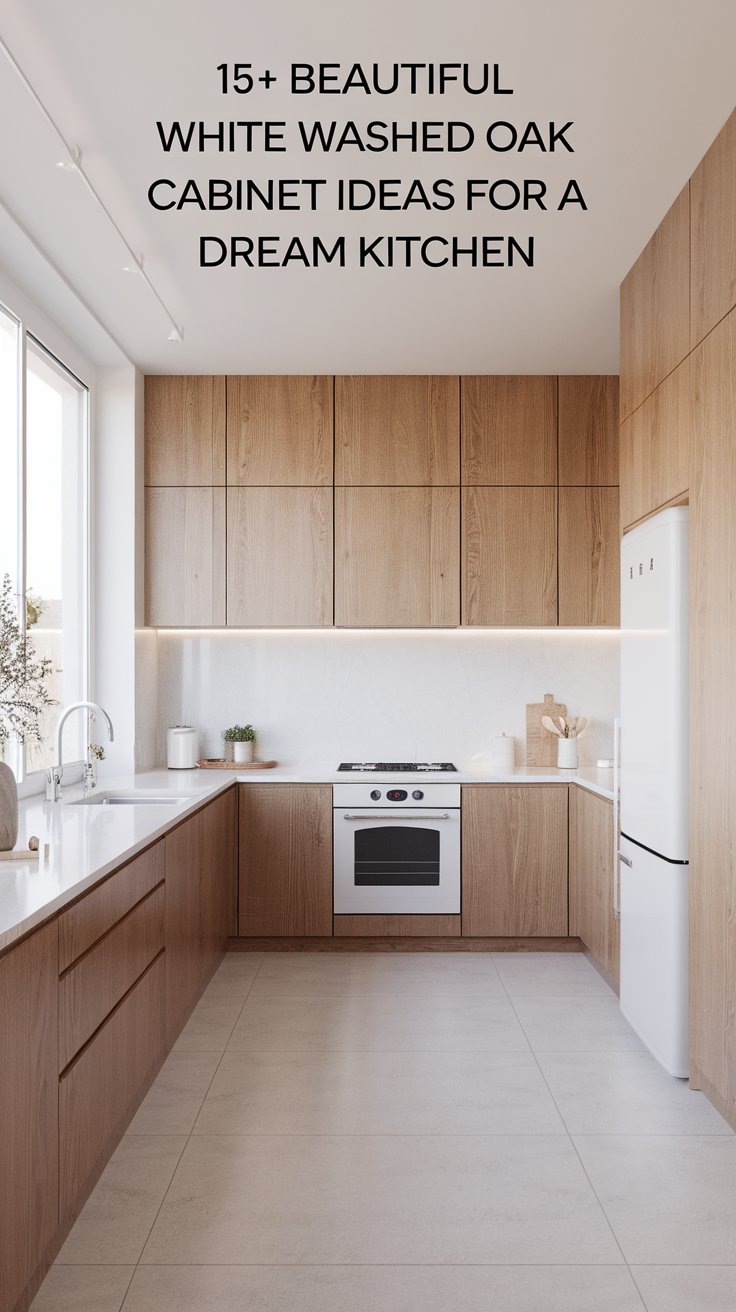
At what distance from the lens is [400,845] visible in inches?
190

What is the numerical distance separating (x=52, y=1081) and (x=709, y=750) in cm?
192

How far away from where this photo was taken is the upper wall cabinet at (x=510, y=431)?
199 inches

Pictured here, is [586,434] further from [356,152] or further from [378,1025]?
[378,1025]

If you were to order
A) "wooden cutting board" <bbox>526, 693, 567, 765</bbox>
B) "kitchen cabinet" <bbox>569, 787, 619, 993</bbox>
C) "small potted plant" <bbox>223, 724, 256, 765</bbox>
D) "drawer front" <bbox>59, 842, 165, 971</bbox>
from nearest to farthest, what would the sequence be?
"drawer front" <bbox>59, 842, 165, 971</bbox>, "kitchen cabinet" <bbox>569, 787, 619, 993</bbox>, "small potted plant" <bbox>223, 724, 256, 765</bbox>, "wooden cutting board" <bbox>526, 693, 567, 765</bbox>

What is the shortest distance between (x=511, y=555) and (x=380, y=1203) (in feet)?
10.6

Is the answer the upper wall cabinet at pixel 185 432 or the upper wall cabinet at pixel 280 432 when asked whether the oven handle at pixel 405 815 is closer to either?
the upper wall cabinet at pixel 280 432

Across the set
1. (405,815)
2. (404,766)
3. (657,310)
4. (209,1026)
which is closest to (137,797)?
(209,1026)

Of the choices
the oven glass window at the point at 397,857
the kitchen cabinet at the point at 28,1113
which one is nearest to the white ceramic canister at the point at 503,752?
the oven glass window at the point at 397,857

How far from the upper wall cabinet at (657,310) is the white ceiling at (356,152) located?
8 cm

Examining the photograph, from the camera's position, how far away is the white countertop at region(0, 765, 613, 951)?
2.17m

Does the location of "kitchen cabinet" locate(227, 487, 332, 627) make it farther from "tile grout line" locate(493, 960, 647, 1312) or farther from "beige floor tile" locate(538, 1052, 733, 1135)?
"beige floor tile" locate(538, 1052, 733, 1135)

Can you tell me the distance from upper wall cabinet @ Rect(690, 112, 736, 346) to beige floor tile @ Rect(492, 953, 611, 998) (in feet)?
8.51

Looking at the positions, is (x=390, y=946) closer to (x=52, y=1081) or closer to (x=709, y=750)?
(x=709, y=750)

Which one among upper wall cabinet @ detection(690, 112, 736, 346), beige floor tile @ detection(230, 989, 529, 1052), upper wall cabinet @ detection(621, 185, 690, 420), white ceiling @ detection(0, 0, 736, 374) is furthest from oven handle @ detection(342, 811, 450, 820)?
upper wall cabinet @ detection(690, 112, 736, 346)
